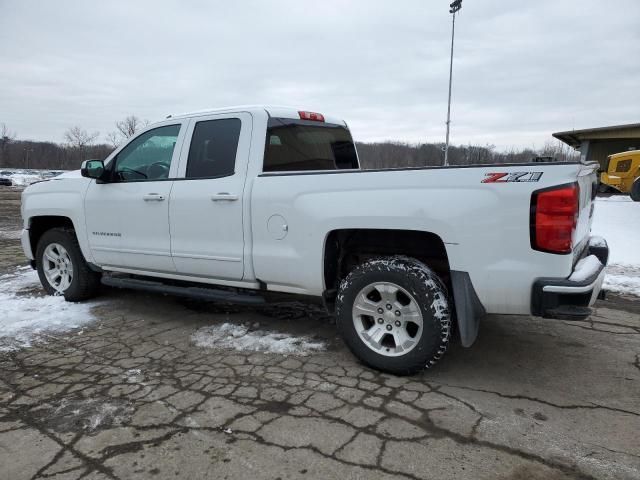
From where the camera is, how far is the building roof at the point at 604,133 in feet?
89.1

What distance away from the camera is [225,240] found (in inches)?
163

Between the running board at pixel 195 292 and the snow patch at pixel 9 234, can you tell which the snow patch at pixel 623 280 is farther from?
the snow patch at pixel 9 234

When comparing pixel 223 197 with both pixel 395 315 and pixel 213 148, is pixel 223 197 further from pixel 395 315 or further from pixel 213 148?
pixel 395 315

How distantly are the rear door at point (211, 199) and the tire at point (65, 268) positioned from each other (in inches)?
62.1

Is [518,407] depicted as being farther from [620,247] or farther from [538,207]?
[620,247]

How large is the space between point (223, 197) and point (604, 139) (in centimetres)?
3251

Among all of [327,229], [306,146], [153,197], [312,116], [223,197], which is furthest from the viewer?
[312,116]

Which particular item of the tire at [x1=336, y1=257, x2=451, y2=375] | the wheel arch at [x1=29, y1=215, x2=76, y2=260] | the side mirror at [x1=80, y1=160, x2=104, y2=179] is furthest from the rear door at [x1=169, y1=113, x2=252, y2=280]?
the wheel arch at [x1=29, y1=215, x2=76, y2=260]

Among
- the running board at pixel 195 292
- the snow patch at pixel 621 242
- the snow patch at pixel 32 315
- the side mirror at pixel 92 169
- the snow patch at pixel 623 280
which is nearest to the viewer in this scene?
the running board at pixel 195 292

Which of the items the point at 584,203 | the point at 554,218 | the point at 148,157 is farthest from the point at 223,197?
the point at 584,203

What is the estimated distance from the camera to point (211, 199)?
4.15 m

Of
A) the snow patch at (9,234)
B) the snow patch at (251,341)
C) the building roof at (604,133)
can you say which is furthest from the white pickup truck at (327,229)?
the building roof at (604,133)

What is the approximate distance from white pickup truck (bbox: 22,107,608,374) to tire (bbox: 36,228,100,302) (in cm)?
2

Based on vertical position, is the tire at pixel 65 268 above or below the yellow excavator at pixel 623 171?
below
